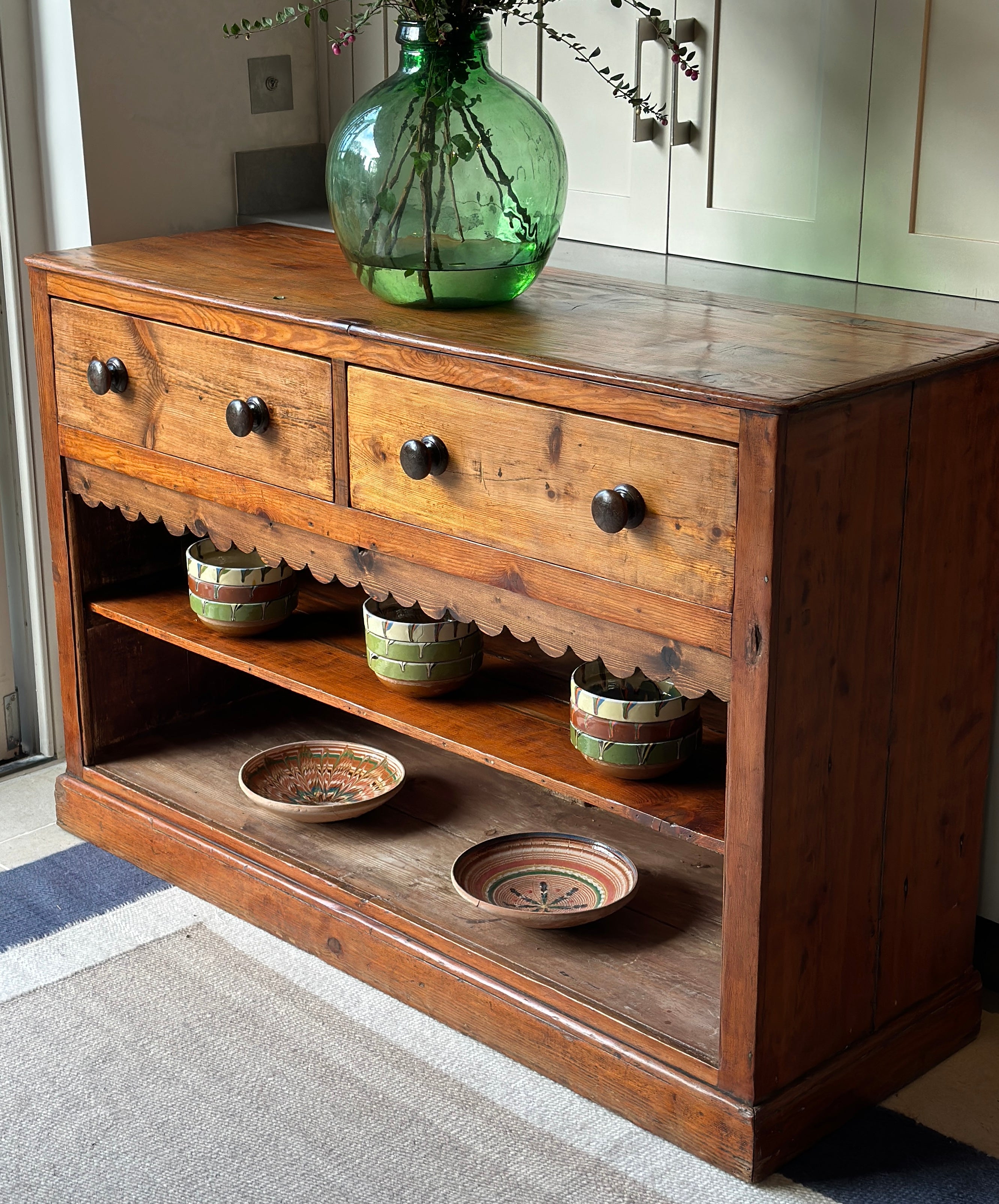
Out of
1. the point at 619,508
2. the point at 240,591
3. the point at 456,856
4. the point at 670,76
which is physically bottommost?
the point at 456,856

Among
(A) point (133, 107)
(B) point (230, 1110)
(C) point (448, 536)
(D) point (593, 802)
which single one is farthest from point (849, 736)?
(A) point (133, 107)

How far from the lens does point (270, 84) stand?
2.51 meters

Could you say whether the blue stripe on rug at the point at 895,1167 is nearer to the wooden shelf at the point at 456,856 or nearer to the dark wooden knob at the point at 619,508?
the wooden shelf at the point at 456,856

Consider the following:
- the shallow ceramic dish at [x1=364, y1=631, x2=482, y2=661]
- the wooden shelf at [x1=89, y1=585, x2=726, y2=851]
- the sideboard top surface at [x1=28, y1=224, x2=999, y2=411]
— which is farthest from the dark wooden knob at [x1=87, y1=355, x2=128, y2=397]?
the shallow ceramic dish at [x1=364, y1=631, x2=482, y2=661]

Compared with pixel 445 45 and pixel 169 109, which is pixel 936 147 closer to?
pixel 445 45

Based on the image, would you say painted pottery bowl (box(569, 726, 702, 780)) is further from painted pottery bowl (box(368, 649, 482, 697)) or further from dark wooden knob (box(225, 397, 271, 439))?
dark wooden knob (box(225, 397, 271, 439))

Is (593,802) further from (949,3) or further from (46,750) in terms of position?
Answer: (46,750)

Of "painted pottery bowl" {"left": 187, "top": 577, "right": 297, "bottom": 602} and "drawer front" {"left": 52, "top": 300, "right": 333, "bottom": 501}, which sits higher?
"drawer front" {"left": 52, "top": 300, "right": 333, "bottom": 501}

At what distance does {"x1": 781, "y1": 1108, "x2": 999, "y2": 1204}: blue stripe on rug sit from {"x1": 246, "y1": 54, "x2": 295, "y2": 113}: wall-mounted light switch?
184 cm

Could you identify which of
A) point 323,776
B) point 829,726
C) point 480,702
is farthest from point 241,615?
point 829,726

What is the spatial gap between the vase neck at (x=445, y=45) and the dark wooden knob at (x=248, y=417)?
1.47 ft

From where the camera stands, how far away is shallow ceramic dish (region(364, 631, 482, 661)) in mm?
1971

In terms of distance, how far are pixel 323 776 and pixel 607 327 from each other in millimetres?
924

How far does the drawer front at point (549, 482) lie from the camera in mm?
1455
